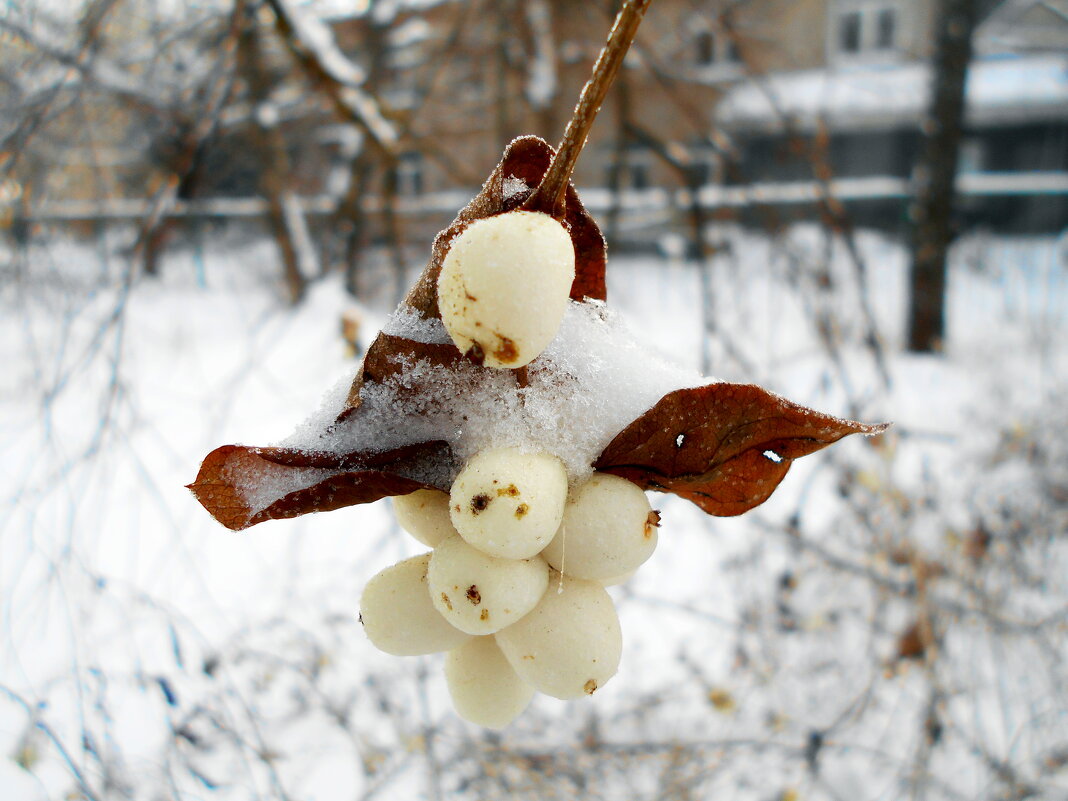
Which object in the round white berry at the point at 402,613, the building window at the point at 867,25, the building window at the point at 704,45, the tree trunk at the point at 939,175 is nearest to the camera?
the round white berry at the point at 402,613

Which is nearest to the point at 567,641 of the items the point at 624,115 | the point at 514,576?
the point at 514,576

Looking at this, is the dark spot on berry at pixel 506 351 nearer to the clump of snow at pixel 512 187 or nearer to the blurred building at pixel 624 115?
the clump of snow at pixel 512 187

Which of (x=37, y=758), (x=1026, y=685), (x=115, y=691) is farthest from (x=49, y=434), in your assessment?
(x=1026, y=685)

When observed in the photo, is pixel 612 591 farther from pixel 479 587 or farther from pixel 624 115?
pixel 479 587

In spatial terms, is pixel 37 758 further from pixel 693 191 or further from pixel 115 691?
pixel 693 191

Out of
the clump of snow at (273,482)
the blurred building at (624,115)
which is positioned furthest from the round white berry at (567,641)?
the blurred building at (624,115)

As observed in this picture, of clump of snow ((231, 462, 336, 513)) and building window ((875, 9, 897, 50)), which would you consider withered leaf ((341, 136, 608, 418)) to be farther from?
building window ((875, 9, 897, 50))
